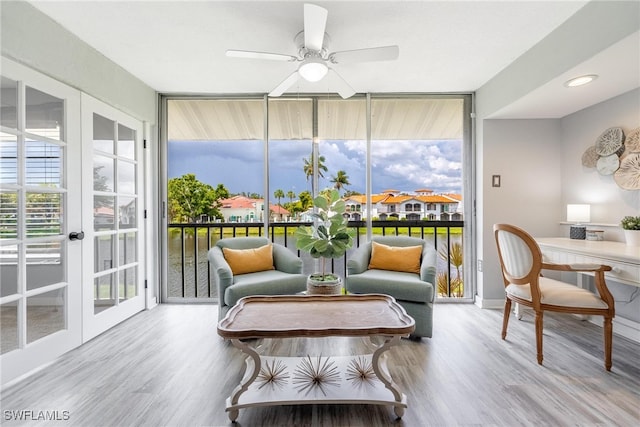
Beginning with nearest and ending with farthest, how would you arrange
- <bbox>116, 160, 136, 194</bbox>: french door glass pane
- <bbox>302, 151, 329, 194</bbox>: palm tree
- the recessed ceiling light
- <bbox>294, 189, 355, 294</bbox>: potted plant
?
1. the recessed ceiling light
2. <bbox>294, 189, 355, 294</bbox>: potted plant
3. <bbox>116, 160, 136, 194</bbox>: french door glass pane
4. <bbox>302, 151, 329, 194</bbox>: palm tree

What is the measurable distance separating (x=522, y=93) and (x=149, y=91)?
12.6 feet

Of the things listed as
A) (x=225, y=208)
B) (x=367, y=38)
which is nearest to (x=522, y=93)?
(x=367, y=38)

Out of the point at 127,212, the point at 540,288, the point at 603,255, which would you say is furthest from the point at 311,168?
the point at 603,255

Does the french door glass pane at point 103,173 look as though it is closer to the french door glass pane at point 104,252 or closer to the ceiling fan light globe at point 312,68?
the french door glass pane at point 104,252

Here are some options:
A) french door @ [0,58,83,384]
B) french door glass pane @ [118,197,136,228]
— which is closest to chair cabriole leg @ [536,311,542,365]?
french door @ [0,58,83,384]

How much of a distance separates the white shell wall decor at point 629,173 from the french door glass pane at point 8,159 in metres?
4.73

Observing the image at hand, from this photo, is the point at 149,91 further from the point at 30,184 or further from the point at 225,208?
the point at 30,184

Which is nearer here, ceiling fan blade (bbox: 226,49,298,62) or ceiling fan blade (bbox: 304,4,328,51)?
ceiling fan blade (bbox: 304,4,328,51)

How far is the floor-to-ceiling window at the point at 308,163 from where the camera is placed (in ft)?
12.0

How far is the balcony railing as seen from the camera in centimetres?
373

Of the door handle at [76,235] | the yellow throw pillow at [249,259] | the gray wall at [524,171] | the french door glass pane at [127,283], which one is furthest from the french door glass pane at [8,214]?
the gray wall at [524,171]

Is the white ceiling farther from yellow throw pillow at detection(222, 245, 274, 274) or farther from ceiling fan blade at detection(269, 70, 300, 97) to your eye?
yellow throw pillow at detection(222, 245, 274, 274)

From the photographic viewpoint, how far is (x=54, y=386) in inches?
75.4

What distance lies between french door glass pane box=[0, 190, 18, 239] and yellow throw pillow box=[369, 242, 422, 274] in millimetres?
2848
